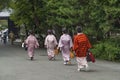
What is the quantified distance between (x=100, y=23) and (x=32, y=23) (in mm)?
20227

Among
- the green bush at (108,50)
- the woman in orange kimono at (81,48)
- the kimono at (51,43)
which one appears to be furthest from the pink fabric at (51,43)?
the woman in orange kimono at (81,48)

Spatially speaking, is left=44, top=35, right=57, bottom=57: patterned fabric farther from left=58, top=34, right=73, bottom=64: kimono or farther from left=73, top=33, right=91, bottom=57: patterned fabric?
left=73, top=33, right=91, bottom=57: patterned fabric

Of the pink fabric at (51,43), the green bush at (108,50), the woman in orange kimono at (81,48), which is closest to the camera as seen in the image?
the woman in orange kimono at (81,48)

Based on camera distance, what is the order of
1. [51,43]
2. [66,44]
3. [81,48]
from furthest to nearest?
[51,43]
[66,44]
[81,48]

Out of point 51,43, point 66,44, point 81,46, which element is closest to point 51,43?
point 51,43

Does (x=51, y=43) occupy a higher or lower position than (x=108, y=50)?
higher

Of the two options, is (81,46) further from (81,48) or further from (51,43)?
(51,43)

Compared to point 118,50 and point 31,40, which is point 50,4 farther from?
point 118,50

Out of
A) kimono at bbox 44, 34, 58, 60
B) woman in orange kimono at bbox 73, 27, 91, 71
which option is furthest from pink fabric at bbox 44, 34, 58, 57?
woman in orange kimono at bbox 73, 27, 91, 71

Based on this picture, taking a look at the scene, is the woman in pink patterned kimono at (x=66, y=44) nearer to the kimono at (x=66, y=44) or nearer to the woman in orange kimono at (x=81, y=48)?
the kimono at (x=66, y=44)

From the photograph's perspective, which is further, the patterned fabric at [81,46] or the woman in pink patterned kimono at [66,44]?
the woman in pink patterned kimono at [66,44]

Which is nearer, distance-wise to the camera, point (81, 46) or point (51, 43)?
point (81, 46)

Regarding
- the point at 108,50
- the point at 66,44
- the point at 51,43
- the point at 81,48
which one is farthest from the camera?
the point at 51,43

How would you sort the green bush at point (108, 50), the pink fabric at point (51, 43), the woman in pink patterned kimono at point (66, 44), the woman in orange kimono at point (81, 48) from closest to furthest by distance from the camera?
1. the woman in orange kimono at point (81, 48)
2. the woman in pink patterned kimono at point (66, 44)
3. the green bush at point (108, 50)
4. the pink fabric at point (51, 43)
